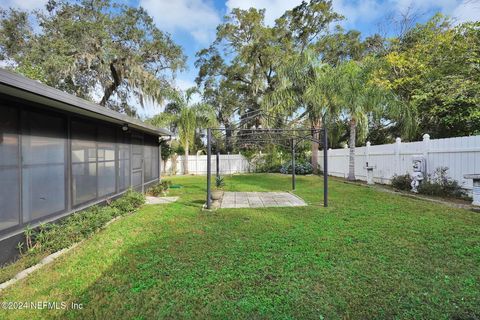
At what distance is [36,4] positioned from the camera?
12695 millimetres

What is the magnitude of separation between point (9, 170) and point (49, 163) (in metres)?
0.75

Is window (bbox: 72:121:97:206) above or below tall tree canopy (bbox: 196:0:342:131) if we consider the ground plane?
below

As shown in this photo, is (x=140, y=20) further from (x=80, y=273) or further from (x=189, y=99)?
(x=80, y=273)

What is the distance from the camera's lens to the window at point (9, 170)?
2986 mm

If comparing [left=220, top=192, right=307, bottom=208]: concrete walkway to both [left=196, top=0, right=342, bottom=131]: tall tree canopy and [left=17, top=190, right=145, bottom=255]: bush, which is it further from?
[left=196, top=0, right=342, bottom=131]: tall tree canopy

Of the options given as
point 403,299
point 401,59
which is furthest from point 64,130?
point 401,59

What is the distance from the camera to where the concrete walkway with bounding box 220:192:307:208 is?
6.48m

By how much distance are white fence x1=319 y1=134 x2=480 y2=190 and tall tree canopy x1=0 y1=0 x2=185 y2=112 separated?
1189cm

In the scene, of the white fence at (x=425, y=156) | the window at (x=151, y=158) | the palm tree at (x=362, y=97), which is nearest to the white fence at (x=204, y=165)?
the window at (x=151, y=158)

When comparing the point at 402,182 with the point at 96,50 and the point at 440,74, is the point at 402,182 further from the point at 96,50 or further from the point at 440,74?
the point at 96,50

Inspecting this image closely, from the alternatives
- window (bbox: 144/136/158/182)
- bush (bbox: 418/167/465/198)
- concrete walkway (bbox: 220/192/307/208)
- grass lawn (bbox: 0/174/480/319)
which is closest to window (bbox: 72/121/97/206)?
grass lawn (bbox: 0/174/480/319)

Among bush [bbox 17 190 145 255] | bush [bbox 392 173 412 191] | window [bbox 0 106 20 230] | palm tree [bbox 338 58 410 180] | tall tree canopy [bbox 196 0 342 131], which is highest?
tall tree canopy [bbox 196 0 342 131]

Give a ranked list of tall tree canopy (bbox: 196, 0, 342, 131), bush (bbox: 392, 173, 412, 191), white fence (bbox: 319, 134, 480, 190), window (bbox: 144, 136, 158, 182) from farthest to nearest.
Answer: tall tree canopy (bbox: 196, 0, 342, 131) < window (bbox: 144, 136, 158, 182) < bush (bbox: 392, 173, 412, 191) < white fence (bbox: 319, 134, 480, 190)

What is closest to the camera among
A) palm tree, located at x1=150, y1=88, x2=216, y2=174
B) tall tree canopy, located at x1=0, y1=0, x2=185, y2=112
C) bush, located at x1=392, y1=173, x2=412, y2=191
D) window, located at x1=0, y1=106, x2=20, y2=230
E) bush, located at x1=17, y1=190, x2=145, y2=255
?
window, located at x1=0, y1=106, x2=20, y2=230
